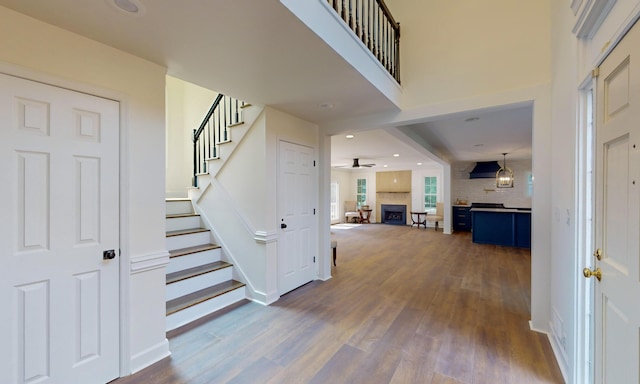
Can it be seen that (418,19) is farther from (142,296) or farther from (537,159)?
(142,296)

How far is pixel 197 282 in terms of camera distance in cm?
294

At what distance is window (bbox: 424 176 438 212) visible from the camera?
1068cm

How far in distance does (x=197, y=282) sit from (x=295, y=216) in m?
1.40

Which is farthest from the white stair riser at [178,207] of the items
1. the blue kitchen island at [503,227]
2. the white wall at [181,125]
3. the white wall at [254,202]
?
the blue kitchen island at [503,227]

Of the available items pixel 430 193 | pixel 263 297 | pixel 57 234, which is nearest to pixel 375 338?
pixel 263 297

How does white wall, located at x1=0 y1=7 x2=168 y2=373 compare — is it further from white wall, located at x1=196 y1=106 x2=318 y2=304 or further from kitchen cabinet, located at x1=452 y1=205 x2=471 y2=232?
kitchen cabinet, located at x1=452 y1=205 x2=471 y2=232

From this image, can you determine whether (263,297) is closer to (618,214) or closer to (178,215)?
Result: (178,215)

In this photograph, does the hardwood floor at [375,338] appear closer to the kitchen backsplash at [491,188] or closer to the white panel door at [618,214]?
the white panel door at [618,214]

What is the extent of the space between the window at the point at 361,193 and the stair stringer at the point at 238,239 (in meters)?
9.46

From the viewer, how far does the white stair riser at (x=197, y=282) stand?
271cm

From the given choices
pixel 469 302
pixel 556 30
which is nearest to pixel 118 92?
pixel 556 30

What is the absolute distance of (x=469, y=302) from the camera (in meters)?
3.12

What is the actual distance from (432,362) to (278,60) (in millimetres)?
2628

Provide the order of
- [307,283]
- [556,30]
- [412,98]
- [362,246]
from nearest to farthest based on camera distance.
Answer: [556,30] → [412,98] → [307,283] → [362,246]
